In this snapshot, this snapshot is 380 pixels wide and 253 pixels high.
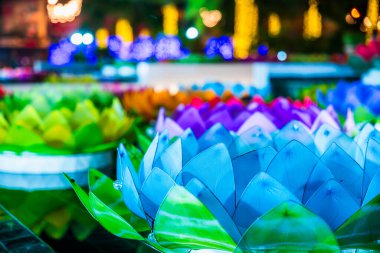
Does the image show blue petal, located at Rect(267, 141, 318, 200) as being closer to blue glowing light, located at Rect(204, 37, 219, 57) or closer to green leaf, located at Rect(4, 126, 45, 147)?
green leaf, located at Rect(4, 126, 45, 147)

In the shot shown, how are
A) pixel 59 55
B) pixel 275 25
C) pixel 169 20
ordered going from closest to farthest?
1. pixel 59 55
2. pixel 275 25
3. pixel 169 20

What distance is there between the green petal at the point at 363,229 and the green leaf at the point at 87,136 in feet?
1.52

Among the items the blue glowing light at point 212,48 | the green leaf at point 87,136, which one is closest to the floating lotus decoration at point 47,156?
the green leaf at point 87,136

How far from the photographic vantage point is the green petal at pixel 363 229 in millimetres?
298

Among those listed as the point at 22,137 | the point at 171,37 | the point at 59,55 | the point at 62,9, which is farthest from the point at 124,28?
the point at 22,137

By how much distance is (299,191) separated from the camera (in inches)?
14.3

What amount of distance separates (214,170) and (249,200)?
0.05 meters

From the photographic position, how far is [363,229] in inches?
12.1

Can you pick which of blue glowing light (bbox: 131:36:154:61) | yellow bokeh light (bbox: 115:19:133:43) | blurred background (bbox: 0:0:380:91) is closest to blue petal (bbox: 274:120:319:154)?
blurred background (bbox: 0:0:380:91)

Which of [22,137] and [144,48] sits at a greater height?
[144,48]

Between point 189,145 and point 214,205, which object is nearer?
point 214,205

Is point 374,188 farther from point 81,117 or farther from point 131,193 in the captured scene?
point 81,117

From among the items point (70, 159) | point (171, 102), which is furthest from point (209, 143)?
point (171, 102)

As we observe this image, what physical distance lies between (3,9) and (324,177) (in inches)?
570
